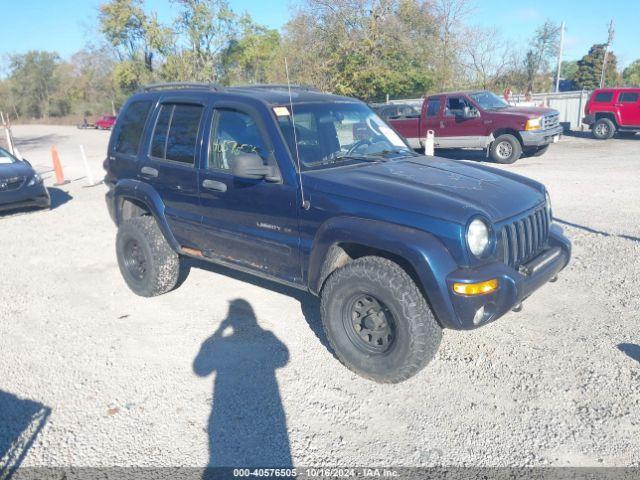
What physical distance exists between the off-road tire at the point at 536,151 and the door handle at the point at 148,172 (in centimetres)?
1195

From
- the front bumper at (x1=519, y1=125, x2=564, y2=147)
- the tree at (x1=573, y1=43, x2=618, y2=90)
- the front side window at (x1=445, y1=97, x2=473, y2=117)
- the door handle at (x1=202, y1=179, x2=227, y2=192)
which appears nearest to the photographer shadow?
the door handle at (x1=202, y1=179, x2=227, y2=192)

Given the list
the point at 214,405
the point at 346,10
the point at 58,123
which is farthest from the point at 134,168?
the point at 58,123

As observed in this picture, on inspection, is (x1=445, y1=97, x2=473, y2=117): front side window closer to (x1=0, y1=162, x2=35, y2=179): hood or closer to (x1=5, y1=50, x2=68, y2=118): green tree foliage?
(x1=0, y1=162, x2=35, y2=179): hood

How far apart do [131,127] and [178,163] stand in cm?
107

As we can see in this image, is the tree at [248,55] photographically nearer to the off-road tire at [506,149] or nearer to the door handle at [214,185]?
the off-road tire at [506,149]

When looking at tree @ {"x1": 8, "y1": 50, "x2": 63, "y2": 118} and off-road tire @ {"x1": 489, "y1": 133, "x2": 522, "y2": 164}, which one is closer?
off-road tire @ {"x1": 489, "y1": 133, "x2": 522, "y2": 164}

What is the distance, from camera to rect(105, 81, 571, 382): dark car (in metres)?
3.29

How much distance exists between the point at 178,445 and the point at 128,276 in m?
2.78

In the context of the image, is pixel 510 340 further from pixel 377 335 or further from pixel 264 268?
pixel 264 268

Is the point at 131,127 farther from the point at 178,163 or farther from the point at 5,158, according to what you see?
the point at 5,158

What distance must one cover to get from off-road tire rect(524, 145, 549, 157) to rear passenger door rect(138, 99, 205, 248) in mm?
11863

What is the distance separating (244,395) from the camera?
11.8ft

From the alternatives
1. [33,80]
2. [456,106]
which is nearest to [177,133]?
[456,106]

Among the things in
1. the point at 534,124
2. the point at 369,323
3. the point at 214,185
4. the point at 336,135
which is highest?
the point at 336,135
